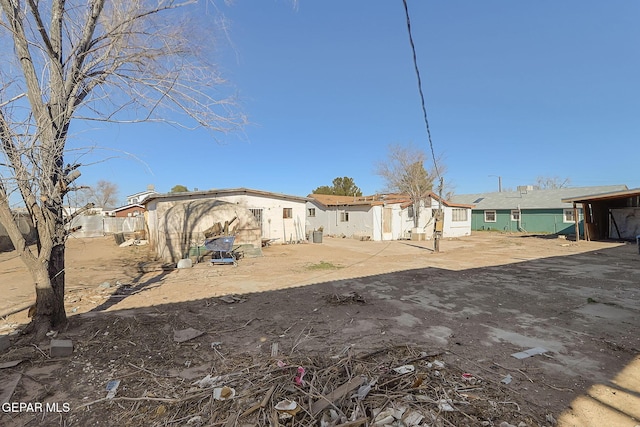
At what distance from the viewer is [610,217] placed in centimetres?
1975

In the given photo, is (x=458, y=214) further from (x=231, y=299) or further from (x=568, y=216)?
(x=231, y=299)

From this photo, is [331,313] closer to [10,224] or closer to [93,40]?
[10,224]

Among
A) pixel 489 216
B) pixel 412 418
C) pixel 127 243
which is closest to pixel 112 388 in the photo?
pixel 412 418

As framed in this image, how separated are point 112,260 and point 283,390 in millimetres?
13553

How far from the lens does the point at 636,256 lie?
12.1 m

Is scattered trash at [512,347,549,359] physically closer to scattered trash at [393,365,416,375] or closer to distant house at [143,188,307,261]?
scattered trash at [393,365,416,375]

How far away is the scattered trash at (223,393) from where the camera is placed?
2.64m

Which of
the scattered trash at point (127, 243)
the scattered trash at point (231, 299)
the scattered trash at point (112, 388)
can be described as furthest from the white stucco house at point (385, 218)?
the scattered trash at point (112, 388)

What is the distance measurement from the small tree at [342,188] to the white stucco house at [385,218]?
50.2 ft

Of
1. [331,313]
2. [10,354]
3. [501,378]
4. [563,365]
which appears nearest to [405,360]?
[501,378]

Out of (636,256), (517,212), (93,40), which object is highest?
(93,40)

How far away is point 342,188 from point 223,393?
130 feet

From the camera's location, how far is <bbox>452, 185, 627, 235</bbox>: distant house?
24.3 m

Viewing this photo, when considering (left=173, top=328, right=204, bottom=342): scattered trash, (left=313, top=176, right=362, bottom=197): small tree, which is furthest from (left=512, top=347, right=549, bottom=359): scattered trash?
(left=313, top=176, right=362, bottom=197): small tree
